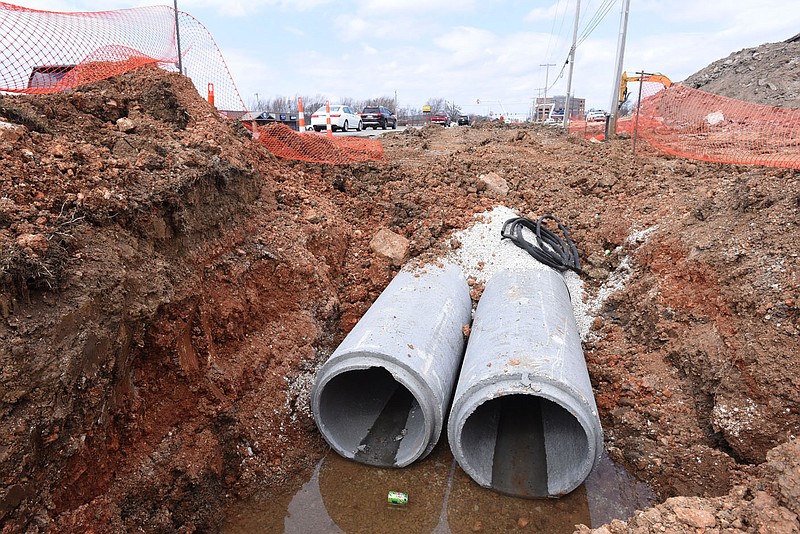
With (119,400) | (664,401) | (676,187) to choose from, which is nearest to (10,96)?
(119,400)

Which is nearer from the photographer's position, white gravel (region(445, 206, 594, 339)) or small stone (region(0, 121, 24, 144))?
small stone (region(0, 121, 24, 144))

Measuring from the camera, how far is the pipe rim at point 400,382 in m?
3.47

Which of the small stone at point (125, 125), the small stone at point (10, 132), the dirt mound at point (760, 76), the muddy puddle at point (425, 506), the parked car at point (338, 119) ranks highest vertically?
the dirt mound at point (760, 76)

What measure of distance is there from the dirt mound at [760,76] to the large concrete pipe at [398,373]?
17564 millimetres

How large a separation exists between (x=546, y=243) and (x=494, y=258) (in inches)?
29.3

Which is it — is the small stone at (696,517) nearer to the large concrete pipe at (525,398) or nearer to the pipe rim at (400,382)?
the large concrete pipe at (525,398)

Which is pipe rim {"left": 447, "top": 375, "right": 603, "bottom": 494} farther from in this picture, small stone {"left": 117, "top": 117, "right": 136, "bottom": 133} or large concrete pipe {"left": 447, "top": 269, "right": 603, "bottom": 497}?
small stone {"left": 117, "top": 117, "right": 136, "bottom": 133}

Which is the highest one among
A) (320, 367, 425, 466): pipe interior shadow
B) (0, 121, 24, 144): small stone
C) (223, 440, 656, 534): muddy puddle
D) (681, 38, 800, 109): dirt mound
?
(681, 38, 800, 109): dirt mound

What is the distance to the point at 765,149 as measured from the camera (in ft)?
21.4

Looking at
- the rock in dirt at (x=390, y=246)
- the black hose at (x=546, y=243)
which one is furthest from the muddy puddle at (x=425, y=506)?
the rock in dirt at (x=390, y=246)

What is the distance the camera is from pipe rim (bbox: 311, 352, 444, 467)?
347 cm

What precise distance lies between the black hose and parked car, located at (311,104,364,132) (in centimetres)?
1361

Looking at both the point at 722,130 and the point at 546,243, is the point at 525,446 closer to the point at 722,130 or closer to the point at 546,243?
the point at 546,243

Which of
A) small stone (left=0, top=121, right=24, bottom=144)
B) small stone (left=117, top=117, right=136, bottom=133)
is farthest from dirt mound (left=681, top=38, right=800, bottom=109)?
small stone (left=0, top=121, right=24, bottom=144)
